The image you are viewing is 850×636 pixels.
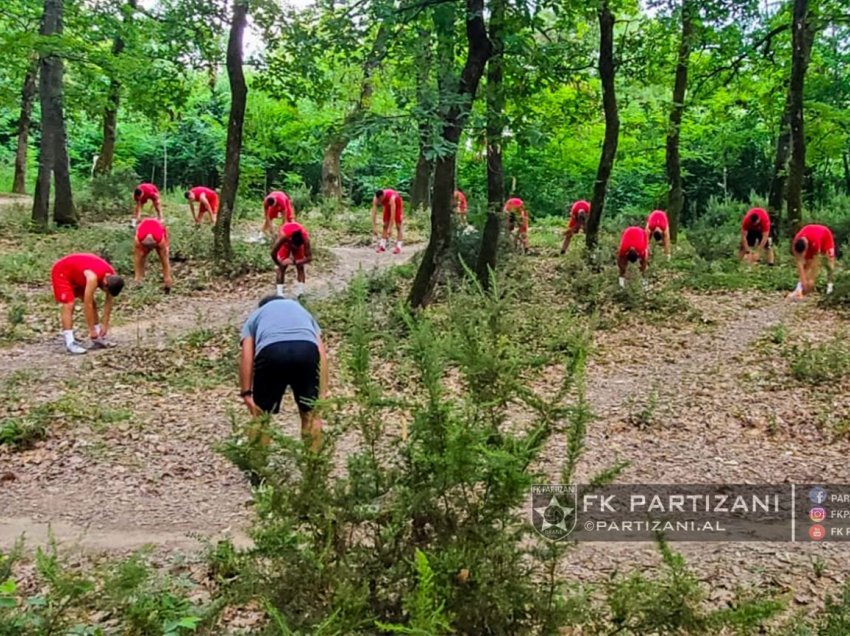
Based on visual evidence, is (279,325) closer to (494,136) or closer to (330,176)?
(494,136)

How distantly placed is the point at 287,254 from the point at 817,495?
838cm

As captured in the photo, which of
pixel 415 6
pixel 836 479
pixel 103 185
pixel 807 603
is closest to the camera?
pixel 807 603

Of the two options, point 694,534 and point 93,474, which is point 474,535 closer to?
point 694,534

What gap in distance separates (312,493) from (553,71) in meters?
7.43

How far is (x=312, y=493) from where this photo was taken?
9.42 ft

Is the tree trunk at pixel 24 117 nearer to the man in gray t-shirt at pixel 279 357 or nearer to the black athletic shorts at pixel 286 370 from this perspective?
the man in gray t-shirt at pixel 279 357

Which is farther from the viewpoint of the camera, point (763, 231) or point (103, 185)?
point (103, 185)

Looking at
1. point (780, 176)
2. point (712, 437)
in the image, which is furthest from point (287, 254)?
point (780, 176)

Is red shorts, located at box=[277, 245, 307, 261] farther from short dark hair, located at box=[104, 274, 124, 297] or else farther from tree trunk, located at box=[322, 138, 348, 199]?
tree trunk, located at box=[322, 138, 348, 199]

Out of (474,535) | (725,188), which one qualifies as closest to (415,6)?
(474,535)

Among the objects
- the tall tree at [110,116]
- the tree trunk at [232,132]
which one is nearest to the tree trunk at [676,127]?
the tree trunk at [232,132]

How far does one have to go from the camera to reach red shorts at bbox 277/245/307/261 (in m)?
11.2

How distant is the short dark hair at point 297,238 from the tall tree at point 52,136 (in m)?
6.34

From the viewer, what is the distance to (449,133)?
8.33m
